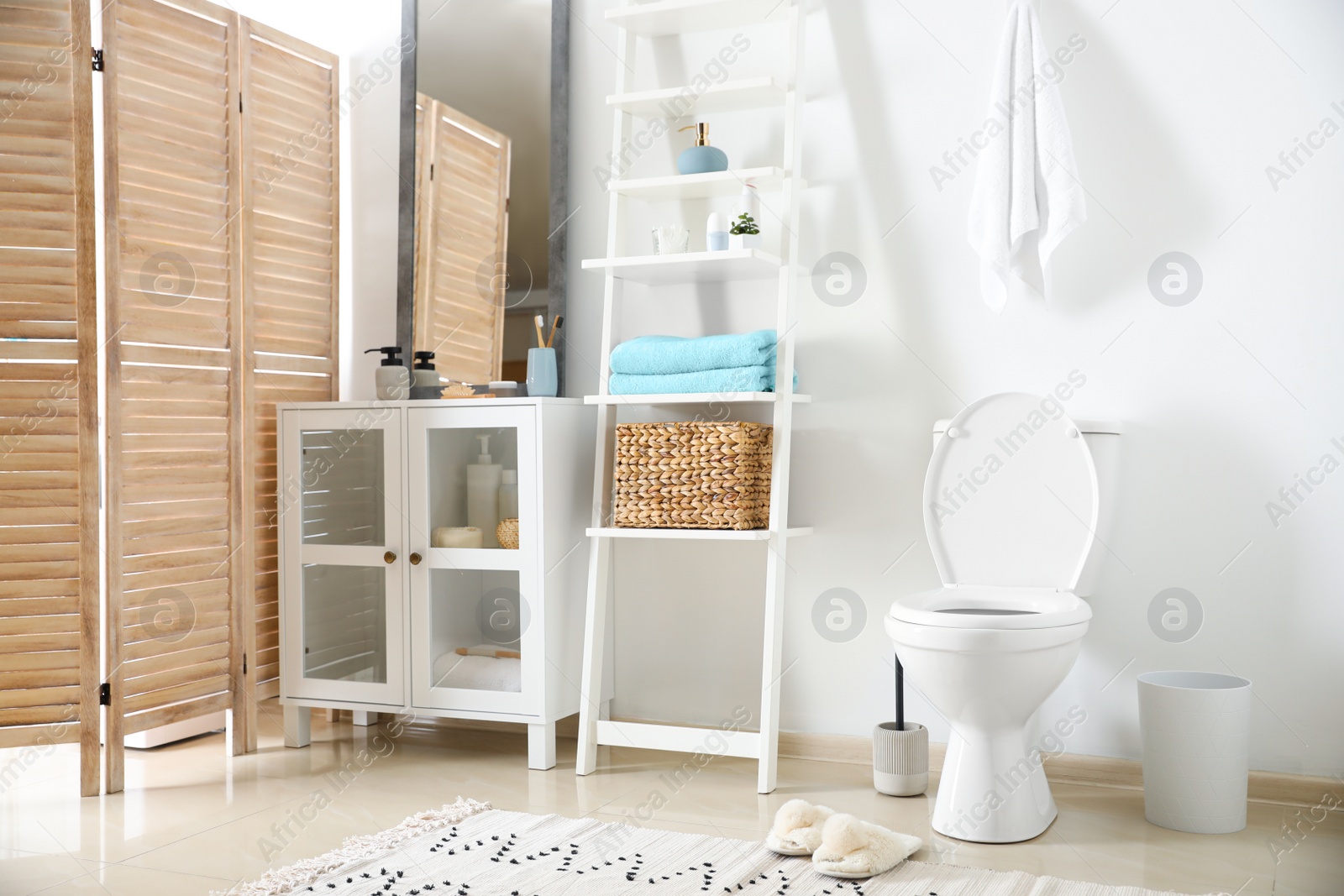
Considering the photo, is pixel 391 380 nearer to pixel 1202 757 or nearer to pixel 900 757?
pixel 900 757

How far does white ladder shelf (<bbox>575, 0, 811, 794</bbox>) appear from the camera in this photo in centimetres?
239

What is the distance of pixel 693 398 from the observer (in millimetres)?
2402

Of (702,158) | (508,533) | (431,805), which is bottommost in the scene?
(431,805)

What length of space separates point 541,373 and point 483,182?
605mm

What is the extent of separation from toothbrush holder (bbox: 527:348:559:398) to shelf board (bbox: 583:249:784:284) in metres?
0.26

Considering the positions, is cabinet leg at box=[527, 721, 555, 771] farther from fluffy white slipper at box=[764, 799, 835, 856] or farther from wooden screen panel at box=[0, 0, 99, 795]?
wooden screen panel at box=[0, 0, 99, 795]

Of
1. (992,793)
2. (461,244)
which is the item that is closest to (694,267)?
(461,244)

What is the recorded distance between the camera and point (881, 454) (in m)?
2.53

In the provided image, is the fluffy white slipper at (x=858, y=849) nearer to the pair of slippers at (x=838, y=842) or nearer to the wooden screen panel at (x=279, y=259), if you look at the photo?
the pair of slippers at (x=838, y=842)

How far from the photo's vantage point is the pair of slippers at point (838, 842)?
1.83 metres

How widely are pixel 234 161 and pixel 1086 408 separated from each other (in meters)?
2.18

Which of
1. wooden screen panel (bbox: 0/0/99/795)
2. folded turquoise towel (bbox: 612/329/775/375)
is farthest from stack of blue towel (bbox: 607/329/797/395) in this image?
wooden screen panel (bbox: 0/0/99/795)

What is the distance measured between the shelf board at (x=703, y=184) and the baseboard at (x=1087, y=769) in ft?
4.44

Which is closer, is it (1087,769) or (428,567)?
(1087,769)
